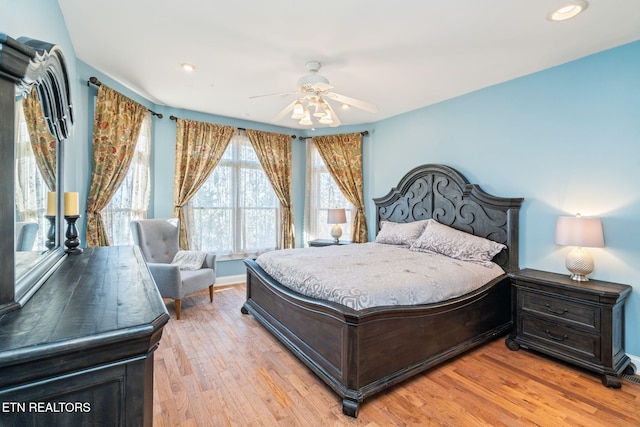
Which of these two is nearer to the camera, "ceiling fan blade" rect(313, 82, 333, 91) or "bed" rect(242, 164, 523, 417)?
"bed" rect(242, 164, 523, 417)

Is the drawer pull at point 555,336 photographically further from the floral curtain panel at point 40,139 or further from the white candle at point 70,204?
the white candle at point 70,204

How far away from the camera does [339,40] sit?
246 centimetres

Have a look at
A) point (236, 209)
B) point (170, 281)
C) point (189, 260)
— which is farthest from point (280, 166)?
point (170, 281)

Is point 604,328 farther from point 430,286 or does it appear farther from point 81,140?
point 81,140

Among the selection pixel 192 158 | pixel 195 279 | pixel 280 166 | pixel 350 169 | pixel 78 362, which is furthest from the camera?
pixel 280 166

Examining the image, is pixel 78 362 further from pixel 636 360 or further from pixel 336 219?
pixel 336 219

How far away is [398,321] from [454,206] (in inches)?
83.0

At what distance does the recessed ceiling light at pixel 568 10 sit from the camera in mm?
1976

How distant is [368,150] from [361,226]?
1273 millimetres

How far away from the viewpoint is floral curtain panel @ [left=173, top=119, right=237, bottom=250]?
4340 mm

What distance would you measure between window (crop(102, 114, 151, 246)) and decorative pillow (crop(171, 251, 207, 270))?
0.58 metres

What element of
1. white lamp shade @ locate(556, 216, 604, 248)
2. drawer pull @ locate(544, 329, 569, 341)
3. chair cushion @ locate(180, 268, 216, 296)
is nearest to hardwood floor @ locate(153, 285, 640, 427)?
drawer pull @ locate(544, 329, 569, 341)

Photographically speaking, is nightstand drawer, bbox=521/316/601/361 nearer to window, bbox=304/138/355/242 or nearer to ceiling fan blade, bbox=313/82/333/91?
ceiling fan blade, bbox=313/82/333/91

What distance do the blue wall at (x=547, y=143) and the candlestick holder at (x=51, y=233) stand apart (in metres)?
0.95
